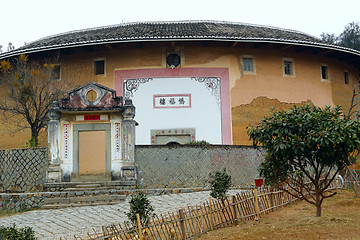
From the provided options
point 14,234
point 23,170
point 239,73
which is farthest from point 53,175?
point 239,73

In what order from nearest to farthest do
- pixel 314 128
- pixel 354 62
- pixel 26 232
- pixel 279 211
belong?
pixel 26 232, pixel 314 128, pixel 279 211, pixel 354 62

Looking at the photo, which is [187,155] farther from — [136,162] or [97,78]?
[97,78]

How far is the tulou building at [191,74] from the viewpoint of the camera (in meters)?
17.0

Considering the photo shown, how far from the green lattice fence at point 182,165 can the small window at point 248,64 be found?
5.40m

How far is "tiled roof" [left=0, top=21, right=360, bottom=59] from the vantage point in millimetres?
16719

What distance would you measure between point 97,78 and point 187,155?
6.56 metres

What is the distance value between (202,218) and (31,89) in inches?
408

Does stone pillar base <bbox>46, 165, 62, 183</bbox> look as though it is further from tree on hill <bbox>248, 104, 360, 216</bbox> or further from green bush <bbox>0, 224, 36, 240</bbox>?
green bush <bbox>0, 224, 36, 240</bbox>

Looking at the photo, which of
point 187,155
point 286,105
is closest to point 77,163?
point 187,155

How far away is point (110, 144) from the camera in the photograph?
13320 mm

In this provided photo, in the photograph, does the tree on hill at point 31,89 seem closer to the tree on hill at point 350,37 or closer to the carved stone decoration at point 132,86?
the carved stone decoration at point 132,86

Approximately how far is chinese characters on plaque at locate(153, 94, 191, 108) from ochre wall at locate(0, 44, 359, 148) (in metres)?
1.36

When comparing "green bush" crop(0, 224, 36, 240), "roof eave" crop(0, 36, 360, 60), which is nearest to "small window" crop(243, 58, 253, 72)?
"roof eave" crop(0, 36, 360, 60)

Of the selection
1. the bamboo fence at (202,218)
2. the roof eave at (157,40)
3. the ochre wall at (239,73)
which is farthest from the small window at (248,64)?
the bamboo fence at (202,218)
